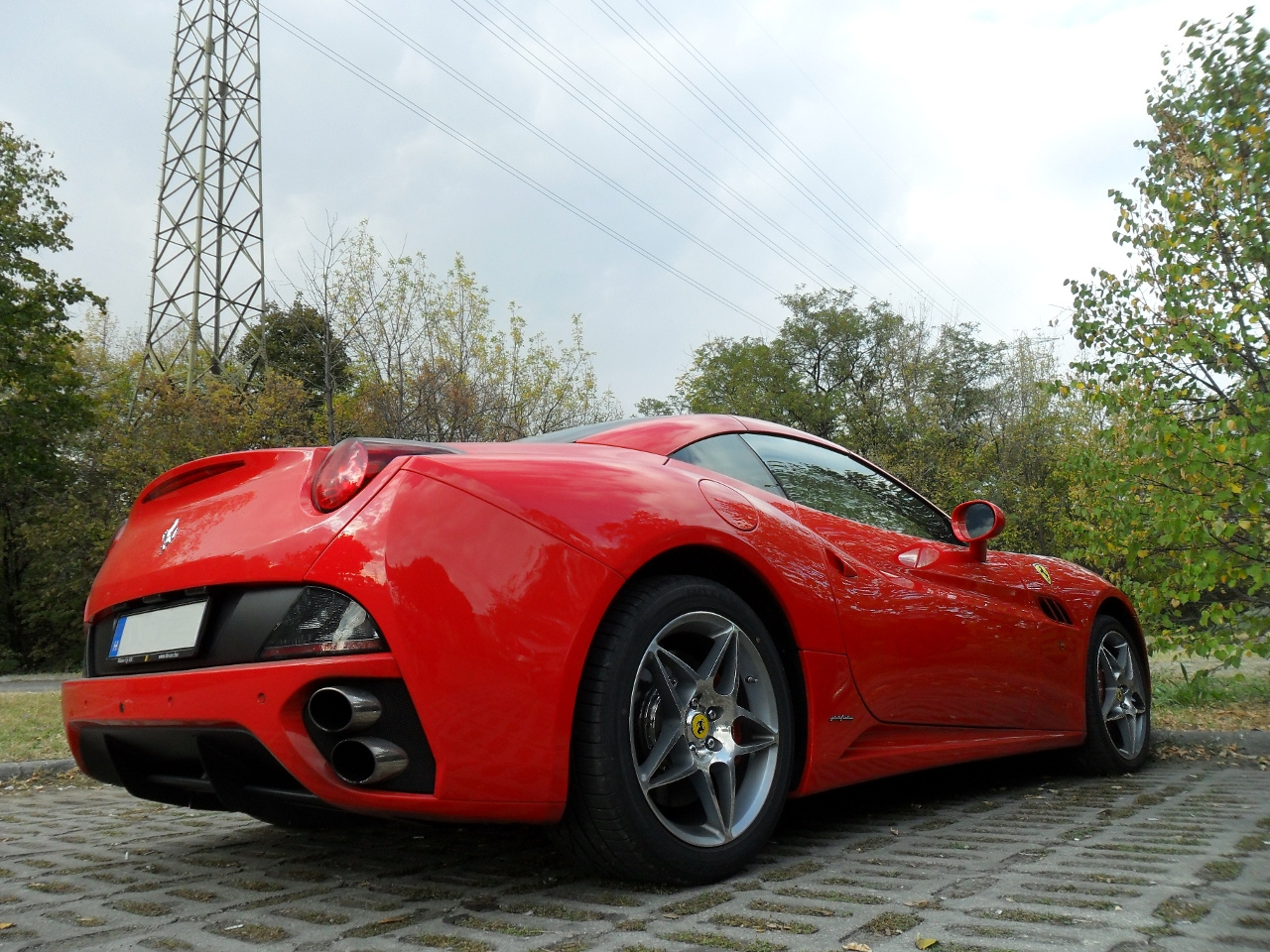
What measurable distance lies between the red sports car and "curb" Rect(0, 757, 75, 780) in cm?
298

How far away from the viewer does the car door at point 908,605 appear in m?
3.15

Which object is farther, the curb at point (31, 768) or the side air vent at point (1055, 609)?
the curb at point (31, 768)

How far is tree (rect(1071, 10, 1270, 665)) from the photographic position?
6086 millimetres

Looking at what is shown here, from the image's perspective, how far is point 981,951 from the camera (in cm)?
190

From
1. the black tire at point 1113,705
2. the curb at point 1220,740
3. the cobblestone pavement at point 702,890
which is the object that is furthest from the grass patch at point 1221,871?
the curb at point 1220,740

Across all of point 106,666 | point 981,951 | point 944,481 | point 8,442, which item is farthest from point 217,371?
point 981,951

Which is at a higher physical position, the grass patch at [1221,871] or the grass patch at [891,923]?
the grass patch at [1221,871]

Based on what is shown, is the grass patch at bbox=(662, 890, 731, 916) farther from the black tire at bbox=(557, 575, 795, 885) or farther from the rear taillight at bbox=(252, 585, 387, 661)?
the rear taillight at bbox=(252, 585, 387, 661)

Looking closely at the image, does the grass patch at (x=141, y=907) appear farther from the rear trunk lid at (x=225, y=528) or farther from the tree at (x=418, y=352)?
the tree at (x=418, y=352)

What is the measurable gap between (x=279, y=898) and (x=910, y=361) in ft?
121

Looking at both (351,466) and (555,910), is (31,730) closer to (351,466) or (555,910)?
(351,466)

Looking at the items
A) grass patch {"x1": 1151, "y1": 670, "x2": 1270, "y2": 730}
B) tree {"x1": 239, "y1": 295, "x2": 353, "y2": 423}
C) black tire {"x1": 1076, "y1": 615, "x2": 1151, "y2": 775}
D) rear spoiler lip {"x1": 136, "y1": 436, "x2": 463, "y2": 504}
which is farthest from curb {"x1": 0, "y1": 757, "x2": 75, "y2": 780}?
grass patch {"x1": 1151, "y1": 670, "x2": 1270, "y2": 730}

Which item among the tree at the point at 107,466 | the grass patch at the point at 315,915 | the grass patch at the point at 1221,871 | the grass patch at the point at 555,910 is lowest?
the grass patch at the point at 315,915

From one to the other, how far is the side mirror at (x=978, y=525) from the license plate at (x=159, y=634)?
2.62 metres
